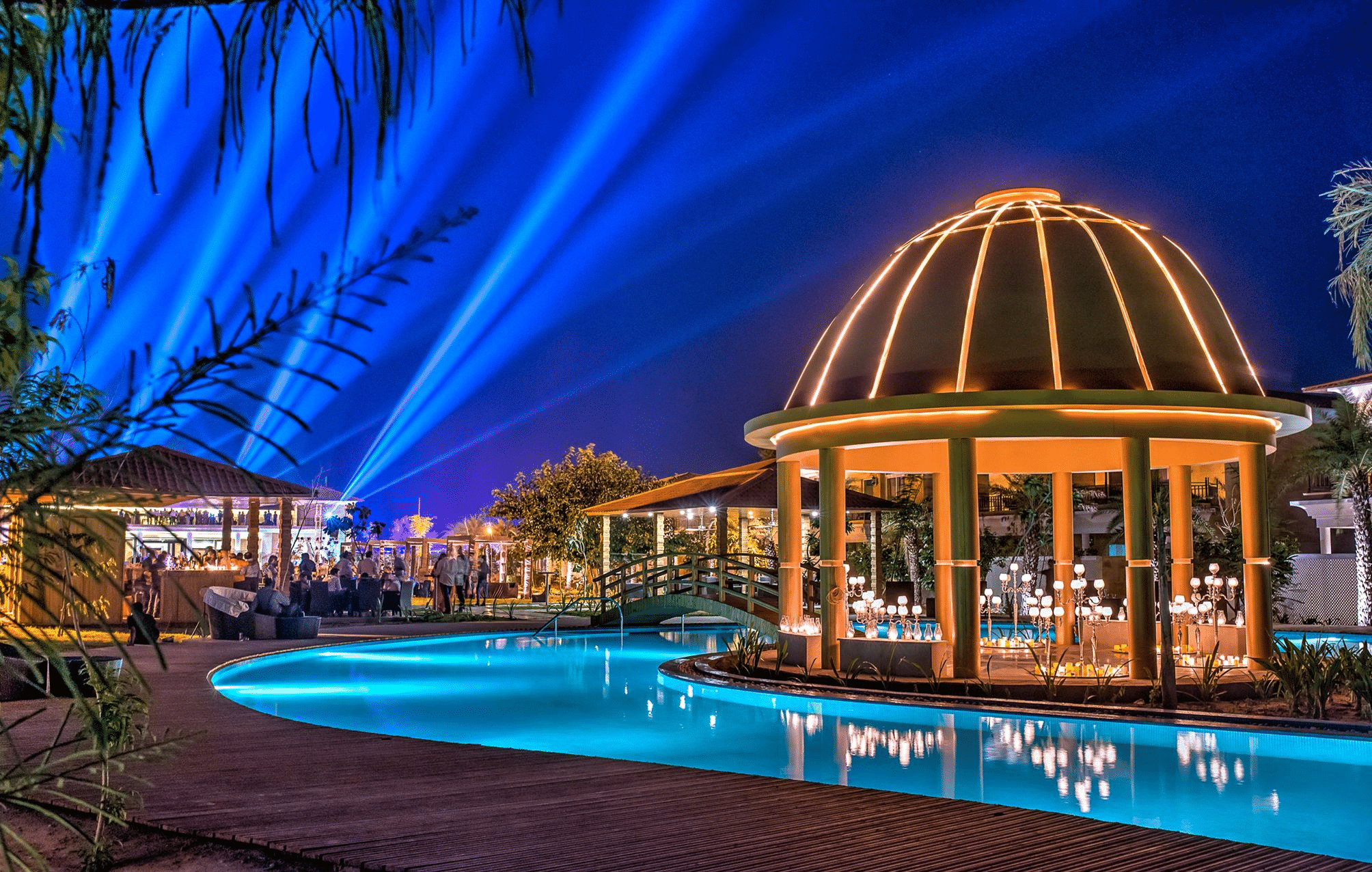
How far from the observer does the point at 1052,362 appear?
546 inches

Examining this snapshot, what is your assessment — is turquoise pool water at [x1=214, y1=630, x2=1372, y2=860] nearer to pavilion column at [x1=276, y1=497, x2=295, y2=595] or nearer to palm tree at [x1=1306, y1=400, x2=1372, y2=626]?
pavilion column at [x1=276, y1=497, x2=295, y2=595]

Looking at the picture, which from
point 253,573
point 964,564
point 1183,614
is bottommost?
point 1183,614

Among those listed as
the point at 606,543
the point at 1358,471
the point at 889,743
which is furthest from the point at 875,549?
the point at 889,743

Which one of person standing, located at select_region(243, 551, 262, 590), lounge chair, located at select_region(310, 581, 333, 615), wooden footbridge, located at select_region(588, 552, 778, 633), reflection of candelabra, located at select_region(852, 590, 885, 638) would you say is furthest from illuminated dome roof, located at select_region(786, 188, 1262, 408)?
lounge chair, located at select_region(310, 581, 333, 615)

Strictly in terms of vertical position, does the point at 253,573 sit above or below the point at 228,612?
above

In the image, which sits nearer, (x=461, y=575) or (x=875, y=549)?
(x=875, y=549)

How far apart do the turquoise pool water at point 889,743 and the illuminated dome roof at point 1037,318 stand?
13.1 feet

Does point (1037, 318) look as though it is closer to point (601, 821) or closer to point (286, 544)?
point (601, 821)

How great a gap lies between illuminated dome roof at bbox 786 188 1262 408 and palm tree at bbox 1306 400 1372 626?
1588 cm

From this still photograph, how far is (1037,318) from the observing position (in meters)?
14.2

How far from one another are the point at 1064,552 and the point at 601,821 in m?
14.3

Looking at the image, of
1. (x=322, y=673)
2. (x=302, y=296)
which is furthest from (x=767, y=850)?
(x=322, y=673)

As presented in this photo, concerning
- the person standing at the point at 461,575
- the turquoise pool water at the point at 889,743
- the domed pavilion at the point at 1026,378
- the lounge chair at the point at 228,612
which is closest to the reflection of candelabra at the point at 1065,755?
the turquoise pool water at the point at 889,743

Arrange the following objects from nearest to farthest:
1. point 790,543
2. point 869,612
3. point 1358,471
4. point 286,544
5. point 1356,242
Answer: point 1356,242, point 790,543, point 869,612, point 286,544, point 1358,471
